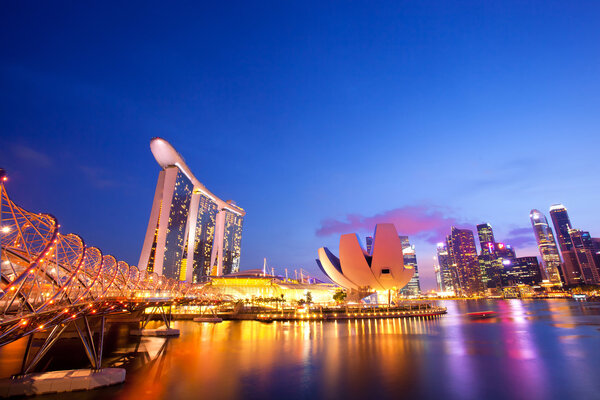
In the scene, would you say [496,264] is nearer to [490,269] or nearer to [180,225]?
[490,269]

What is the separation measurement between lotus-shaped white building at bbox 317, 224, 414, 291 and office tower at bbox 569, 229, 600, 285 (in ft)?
512

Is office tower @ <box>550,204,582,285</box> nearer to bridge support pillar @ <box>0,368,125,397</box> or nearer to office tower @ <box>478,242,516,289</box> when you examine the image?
office tower @ <box>478,242,516,289</box>

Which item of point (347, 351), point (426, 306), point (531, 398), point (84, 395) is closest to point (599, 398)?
point (531, 398)

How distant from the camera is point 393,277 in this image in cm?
4562

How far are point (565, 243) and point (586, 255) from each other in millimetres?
25522

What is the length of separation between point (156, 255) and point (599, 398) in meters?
67.7

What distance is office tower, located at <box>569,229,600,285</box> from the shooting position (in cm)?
14625

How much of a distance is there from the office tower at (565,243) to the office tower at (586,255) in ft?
9.50

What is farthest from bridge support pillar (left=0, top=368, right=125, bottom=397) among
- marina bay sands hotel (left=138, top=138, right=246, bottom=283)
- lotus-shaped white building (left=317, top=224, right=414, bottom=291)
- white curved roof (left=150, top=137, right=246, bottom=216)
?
white curved roof (left=150, top=137, right=246, bottom=216)

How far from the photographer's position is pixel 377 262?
44812 millimetres

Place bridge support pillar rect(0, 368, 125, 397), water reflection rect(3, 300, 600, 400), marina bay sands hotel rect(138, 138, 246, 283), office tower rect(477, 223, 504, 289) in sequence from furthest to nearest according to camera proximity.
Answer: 1. office tower rect(477, 223, 504, 289)
2. marina bay sands hotel rect(138, 138, 246, 283)
3. water reflection rect(3, 300, 600, 400)
4. bridge support pillar rect(0, 368, 125, 397)

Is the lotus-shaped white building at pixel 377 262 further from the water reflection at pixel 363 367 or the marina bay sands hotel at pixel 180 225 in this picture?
the marina bay sands hotel at pixel 180 225

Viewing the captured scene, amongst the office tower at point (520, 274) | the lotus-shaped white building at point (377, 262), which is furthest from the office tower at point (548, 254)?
the lotus-shaped white building at point (377, 262)

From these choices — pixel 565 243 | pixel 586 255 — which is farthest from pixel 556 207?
pixel 586 255
